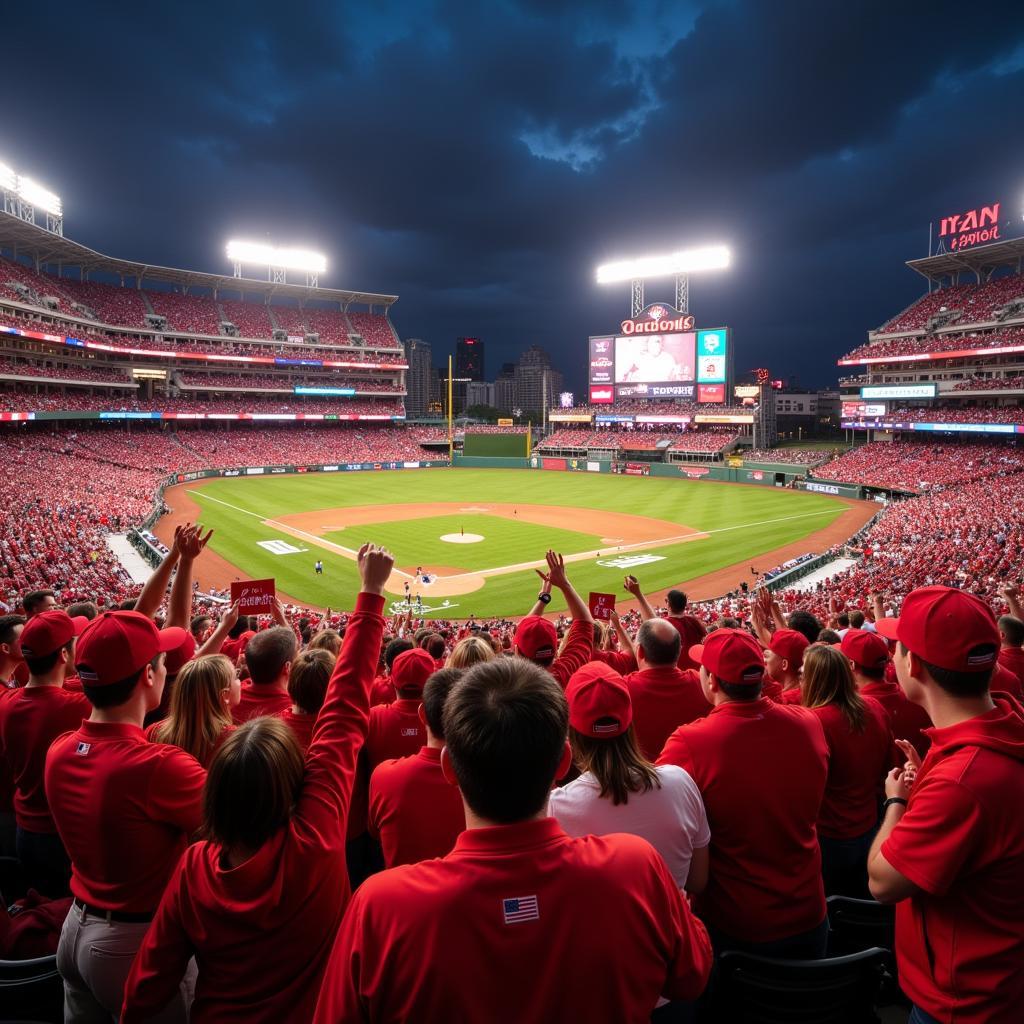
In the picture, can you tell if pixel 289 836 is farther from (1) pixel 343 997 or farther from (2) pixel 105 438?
(2) pixel 105 438

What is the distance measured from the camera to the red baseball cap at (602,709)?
2.91 metres

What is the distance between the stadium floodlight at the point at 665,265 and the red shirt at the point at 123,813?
77.6 metres

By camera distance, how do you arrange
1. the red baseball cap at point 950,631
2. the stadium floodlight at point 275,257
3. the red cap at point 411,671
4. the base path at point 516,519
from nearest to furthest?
1. the red baseball cap at point 950,631
2. the red cap at point 411,671
3. the base path at point 516,519
4. the stadium floodlight at point 275,257

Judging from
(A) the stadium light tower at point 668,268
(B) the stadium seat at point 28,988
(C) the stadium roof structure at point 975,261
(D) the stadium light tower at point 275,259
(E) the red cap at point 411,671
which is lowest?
(B) the stadium seat at point 28,988

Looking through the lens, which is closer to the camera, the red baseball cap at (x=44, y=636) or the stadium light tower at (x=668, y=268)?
the red baseball cap at (x=44, y=636)

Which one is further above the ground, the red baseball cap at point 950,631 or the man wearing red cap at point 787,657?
the red baseball cap at point 950,631

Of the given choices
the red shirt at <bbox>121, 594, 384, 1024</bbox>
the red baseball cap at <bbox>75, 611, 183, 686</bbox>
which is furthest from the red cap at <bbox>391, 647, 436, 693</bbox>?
the red shirt at <bbox>121, 594, 384, 1024</bbox>

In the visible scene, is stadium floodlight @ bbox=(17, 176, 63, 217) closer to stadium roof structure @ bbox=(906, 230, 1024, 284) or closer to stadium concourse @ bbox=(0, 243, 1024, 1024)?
stadium concourse @ bbox=(0, 243, 1024, 1024)

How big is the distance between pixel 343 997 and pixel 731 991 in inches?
82.6

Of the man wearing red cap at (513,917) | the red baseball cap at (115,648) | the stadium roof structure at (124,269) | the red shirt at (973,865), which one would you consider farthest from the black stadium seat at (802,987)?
the stadium roof structure at (124,269)

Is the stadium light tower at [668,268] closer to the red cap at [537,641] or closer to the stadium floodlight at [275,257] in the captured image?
the stadium floodlight at [275,257]

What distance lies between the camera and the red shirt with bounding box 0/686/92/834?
160 inches

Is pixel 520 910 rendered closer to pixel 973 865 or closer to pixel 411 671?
pixel 973 865

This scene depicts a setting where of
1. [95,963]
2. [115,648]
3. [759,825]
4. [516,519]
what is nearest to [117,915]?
[95,963]
